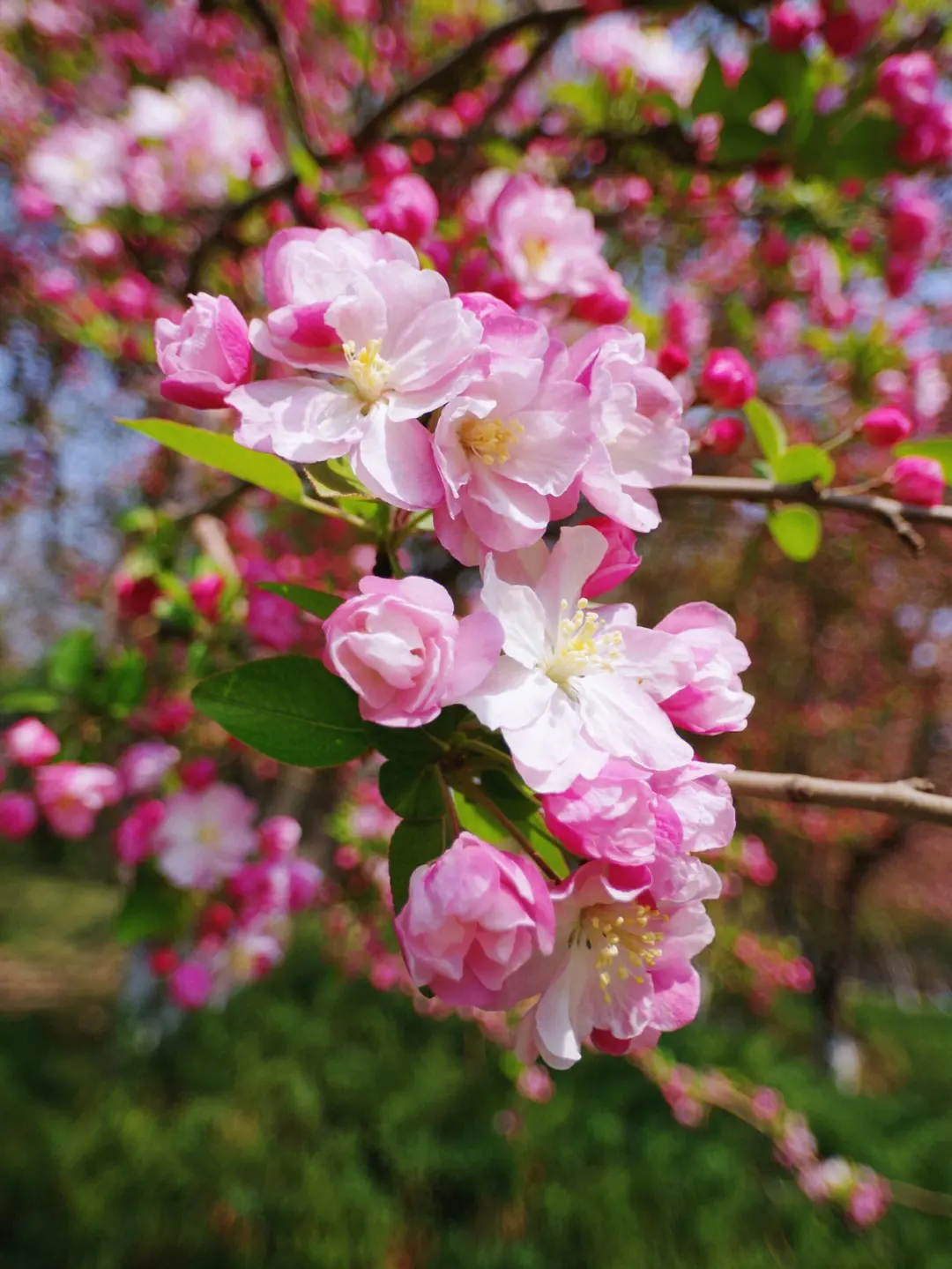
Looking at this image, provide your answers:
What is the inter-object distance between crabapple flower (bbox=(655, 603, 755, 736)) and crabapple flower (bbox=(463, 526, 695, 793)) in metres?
0.01

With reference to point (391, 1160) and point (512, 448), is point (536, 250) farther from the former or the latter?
point (391, 1160)

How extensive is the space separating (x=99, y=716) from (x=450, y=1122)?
12.1ft

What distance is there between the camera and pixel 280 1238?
120 inches

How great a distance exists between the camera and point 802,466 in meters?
0.80

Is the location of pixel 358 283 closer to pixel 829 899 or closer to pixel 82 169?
pixel 82 169

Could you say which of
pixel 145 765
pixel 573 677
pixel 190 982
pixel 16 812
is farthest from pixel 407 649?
pixel 190 982

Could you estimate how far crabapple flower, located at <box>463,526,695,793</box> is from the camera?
452mm

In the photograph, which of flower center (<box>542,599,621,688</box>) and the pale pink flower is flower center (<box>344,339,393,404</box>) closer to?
flower center (<box>542,599,621,688</box>)

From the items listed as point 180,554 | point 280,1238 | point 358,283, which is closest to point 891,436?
point 358,283

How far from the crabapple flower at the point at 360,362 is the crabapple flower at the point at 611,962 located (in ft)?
0.90

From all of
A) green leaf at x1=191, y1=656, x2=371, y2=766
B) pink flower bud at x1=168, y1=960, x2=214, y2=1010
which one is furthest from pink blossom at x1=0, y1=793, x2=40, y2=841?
green leaf at x1=191, y1=656, x2=371, y2=766

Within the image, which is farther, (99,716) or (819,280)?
(819,280)

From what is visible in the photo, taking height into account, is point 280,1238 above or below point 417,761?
below

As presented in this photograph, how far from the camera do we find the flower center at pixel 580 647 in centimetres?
50
